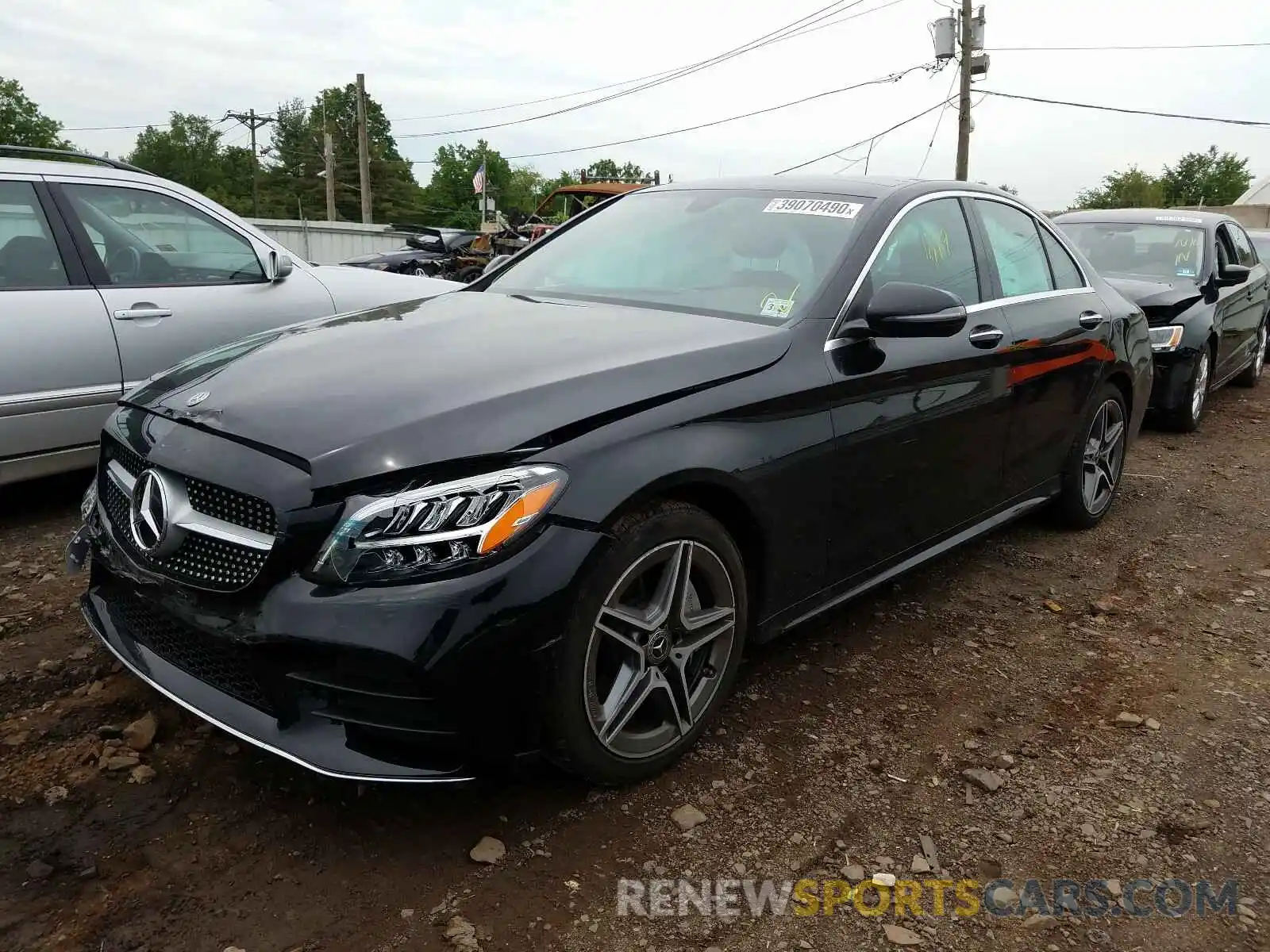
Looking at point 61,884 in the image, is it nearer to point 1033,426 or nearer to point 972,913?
point 972,913

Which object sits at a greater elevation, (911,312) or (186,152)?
(186,152)

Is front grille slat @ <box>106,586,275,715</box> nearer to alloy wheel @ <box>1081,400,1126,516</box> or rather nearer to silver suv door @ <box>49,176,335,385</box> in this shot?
silver suv door @ <box>49,176,335,385</box>

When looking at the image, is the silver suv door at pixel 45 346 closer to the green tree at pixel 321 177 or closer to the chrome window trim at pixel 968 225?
the chrome window trim at pixel 968 225

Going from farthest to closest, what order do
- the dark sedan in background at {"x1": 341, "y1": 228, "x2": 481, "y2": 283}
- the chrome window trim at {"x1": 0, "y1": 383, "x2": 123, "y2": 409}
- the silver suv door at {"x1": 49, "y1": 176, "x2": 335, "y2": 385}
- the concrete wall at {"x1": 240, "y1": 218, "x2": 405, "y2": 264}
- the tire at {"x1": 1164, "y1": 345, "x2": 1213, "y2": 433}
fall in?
the concrete wall at {"x1": 240, "y1": 218, "x2": 405, "y2": 264}, the dark sedan in background at {"x1": 341, "y1": 228, "x2": 481, "y2": 283}, the tire at {"x1": 1164, "y1": 345, "x2": 1213, "y2": 433}, the silver suv door at {"x1": 49, "y1": 176, "x2": 335, "y2": 385}, the chrome window trim at {"x1": 0, "y1": 383, "x2": 123, "y2": 409}

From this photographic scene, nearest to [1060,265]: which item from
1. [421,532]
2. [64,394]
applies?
[421,532]

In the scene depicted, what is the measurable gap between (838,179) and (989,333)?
0.80m

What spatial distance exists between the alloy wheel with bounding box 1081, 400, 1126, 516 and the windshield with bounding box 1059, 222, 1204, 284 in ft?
10.6

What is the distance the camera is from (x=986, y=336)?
3547 millimetres

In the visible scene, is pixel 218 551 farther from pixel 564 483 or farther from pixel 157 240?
pixel 157 240

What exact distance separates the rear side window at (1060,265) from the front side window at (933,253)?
0.85 metres

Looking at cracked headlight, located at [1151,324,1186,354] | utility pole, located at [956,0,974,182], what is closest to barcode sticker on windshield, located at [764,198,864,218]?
cracked headlight, located at [1151,324,1186,354]

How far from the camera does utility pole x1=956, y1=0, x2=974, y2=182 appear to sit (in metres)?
23.5

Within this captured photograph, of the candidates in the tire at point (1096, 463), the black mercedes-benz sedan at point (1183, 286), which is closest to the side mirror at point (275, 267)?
the tire at point (1096, 463)

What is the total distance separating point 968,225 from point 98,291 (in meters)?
3.85
